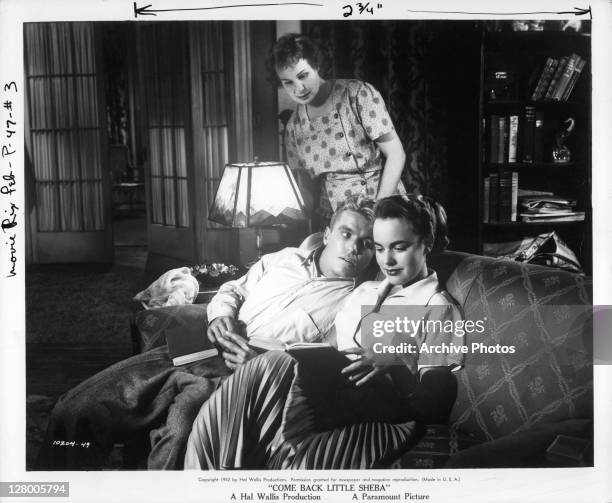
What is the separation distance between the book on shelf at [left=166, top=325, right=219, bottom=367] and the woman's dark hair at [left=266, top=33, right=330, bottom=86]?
78 centimetres

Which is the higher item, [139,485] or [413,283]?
[413,283]

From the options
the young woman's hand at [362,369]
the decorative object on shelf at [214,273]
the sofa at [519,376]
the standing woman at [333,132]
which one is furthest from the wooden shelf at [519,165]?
the decorative object on shelf at [214,273]

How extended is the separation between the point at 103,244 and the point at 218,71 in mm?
851

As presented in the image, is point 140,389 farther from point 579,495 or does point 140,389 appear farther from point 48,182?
point 579,495

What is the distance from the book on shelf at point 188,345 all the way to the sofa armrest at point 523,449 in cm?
75

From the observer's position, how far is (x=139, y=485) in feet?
6.15

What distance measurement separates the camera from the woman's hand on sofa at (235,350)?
1.90 meters

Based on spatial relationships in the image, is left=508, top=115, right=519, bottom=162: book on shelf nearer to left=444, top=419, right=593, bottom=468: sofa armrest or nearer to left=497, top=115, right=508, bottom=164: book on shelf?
left=497, top=115, right=508, bottom=164: book on shelf

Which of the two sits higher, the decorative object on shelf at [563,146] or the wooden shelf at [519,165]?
the decorative object on shelf at [563,146]

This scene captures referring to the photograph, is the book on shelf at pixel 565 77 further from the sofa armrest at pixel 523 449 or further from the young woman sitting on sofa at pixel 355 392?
the sofa armrest at pixel 523 449

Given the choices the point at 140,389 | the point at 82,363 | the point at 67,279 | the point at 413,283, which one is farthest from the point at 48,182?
the point at 413,283

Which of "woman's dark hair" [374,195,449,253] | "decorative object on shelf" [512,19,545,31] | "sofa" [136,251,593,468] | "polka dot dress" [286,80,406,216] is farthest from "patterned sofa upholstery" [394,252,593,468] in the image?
"decorative object on shelf" [512,19,545,31]

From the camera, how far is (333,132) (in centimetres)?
200

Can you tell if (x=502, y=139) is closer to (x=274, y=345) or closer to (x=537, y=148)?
(x=537, y=148)
